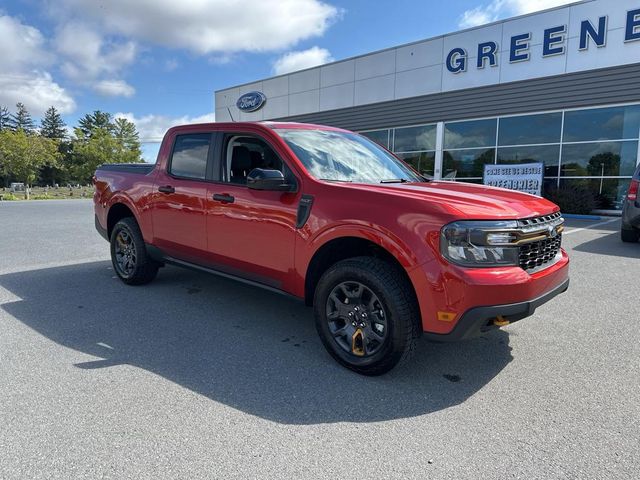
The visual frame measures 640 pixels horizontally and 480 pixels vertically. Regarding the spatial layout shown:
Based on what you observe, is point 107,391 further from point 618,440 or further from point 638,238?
point 638,238

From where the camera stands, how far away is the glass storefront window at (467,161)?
1745 centimetres

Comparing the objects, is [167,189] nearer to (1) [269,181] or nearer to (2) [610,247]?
(1) [269,181]

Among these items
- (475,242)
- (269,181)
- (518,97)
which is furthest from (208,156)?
(518,97)

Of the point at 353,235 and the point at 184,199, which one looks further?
the point at 184,199

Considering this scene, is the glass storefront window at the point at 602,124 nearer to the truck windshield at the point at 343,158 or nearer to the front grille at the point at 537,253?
the truck windshield at the point at 343,158

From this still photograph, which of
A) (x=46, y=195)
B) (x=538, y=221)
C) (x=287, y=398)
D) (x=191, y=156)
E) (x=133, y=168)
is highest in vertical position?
(x=191, y=156)

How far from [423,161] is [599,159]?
22.0ft

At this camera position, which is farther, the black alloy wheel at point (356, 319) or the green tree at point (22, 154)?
the green tree at point (22, 154)

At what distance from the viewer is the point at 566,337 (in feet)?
12.6

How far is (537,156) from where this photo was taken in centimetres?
1616

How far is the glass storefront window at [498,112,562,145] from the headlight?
15184mm

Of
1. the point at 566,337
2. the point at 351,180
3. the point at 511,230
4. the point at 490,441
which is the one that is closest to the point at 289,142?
the point at 351,180

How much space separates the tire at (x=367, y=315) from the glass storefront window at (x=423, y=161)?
1673 centimetres

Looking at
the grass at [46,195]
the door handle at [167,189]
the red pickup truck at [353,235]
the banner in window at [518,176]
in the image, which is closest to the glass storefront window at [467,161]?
the banner in window at [518,176]
